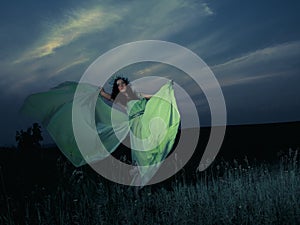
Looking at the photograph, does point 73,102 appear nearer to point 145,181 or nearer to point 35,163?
point 145,181

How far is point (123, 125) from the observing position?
852 centimetres

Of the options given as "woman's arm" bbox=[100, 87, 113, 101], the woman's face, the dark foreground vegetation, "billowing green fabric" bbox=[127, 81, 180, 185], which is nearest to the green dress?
"billowing green fabric" bbox=[127, 81, 180, 185]

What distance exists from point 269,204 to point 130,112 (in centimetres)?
350

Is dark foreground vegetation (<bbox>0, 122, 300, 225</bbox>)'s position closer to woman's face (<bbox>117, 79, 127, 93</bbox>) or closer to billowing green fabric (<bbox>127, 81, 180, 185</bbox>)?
billowing green fabric (<bbox>127, 81, 180, 185</bbox>)

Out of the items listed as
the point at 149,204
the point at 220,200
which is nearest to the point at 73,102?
the point at 149,204

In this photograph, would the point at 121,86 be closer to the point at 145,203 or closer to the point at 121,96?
the point at 121,96

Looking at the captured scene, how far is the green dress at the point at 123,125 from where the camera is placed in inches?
321

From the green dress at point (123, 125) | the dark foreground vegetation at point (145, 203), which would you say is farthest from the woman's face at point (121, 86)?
the dark foreground vegetation at point (145, 203)

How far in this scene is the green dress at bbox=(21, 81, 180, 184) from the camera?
8.16 m

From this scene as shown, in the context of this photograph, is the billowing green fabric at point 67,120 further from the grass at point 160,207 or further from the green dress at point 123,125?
the grass at point 160,207

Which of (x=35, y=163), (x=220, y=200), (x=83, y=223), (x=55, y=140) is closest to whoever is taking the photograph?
(x=83, y=223)

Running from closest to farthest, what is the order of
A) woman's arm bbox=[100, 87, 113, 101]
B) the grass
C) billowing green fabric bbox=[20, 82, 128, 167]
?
the grass
billowing green fabric bbox=[20, 82, 128, 167]
woman's arm bbox=[100, 87, 113, 101]

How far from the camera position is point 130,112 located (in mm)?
8477

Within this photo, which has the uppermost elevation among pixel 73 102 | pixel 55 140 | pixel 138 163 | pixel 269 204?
pixel 73 102
